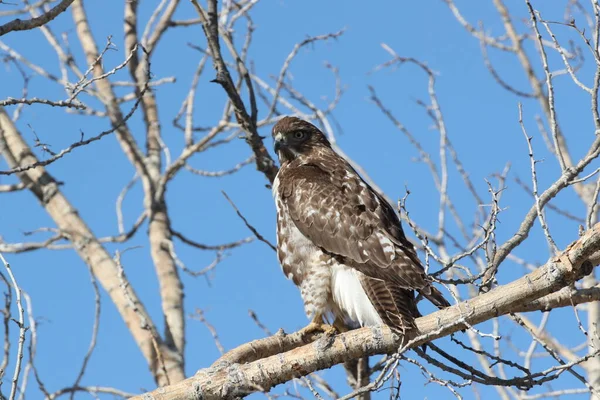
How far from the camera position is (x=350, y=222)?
18.9 feet

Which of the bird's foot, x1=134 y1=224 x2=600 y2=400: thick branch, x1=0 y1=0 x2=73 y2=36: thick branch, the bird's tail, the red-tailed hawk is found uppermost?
x1=0 y1=0 x2=73 y2=36: thick branch

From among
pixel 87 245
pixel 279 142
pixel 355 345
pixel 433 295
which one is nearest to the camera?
pixel 355 345

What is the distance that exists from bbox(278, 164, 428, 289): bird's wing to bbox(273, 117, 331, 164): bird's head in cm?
47

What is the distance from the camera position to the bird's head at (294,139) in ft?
22.5

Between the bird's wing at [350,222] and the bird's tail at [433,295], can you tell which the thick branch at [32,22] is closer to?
the bird's wing at [350,222]

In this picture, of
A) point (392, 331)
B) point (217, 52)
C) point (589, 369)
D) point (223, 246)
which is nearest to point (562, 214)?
point (589, 369)

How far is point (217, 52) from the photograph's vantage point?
7.06 metres

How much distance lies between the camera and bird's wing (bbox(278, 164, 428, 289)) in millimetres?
5387

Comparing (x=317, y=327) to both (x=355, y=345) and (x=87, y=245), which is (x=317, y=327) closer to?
(x=355, y=345)

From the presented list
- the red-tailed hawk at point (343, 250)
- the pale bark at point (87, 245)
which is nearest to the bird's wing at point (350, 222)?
the red-tailed hawk at point (343, 250)

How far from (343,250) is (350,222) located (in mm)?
257

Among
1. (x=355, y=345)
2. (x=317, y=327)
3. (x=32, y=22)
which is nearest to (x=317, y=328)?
(x=317, y=327)

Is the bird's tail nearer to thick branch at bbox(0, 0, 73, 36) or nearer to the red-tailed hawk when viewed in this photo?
the red-tailed hawk

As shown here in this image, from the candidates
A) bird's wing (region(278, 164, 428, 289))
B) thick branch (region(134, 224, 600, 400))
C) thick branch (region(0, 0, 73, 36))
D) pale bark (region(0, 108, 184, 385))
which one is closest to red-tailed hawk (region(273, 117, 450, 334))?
bird's wing (region(278, 164, 428, 289))
